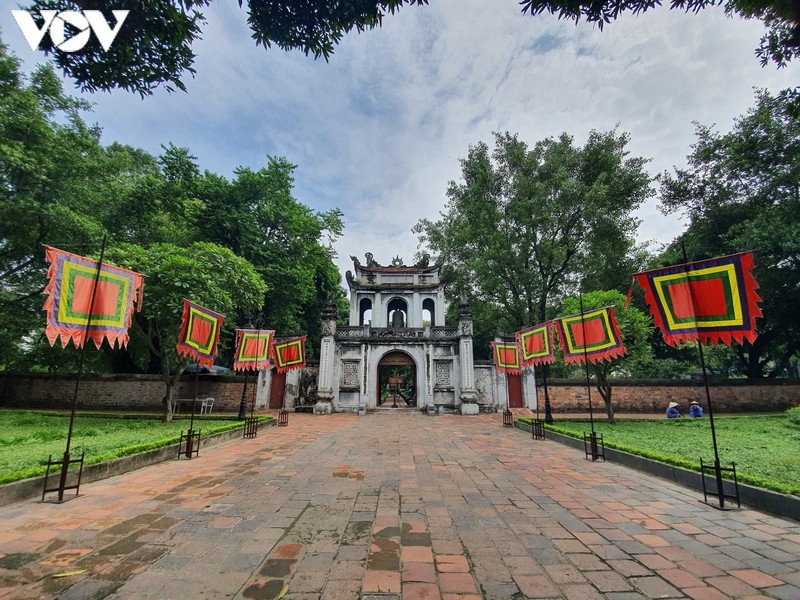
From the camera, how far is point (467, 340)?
18938 millimetres

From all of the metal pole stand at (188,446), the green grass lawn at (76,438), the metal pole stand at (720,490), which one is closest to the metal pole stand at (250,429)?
the green grass lawn at (76,438)

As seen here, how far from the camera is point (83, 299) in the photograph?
540cm

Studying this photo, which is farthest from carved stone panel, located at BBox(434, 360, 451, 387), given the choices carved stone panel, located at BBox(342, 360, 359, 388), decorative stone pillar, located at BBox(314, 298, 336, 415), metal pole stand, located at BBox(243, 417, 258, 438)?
metal pole stand, located at BBox(243, 417, 258, 438)

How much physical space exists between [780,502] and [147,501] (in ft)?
25.8

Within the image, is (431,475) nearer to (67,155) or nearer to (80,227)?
(80,227)

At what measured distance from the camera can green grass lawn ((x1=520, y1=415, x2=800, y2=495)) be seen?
5512 mm

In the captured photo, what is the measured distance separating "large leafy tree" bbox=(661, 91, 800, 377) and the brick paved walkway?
61.3 ft

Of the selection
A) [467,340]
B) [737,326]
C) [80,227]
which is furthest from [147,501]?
[467,340]

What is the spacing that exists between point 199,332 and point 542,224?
1977 cm

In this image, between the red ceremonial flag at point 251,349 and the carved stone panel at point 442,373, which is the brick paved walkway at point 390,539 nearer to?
the red ceremonial flag at point 251,349

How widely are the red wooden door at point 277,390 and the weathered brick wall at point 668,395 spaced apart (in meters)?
14.0

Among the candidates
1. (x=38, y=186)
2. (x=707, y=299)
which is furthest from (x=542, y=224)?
(x=38, y=186)

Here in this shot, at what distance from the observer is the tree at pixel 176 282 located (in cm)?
1236

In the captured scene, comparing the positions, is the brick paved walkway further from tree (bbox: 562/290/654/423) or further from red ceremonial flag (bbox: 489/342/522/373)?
tree (bbox: 562/290/654/423)
